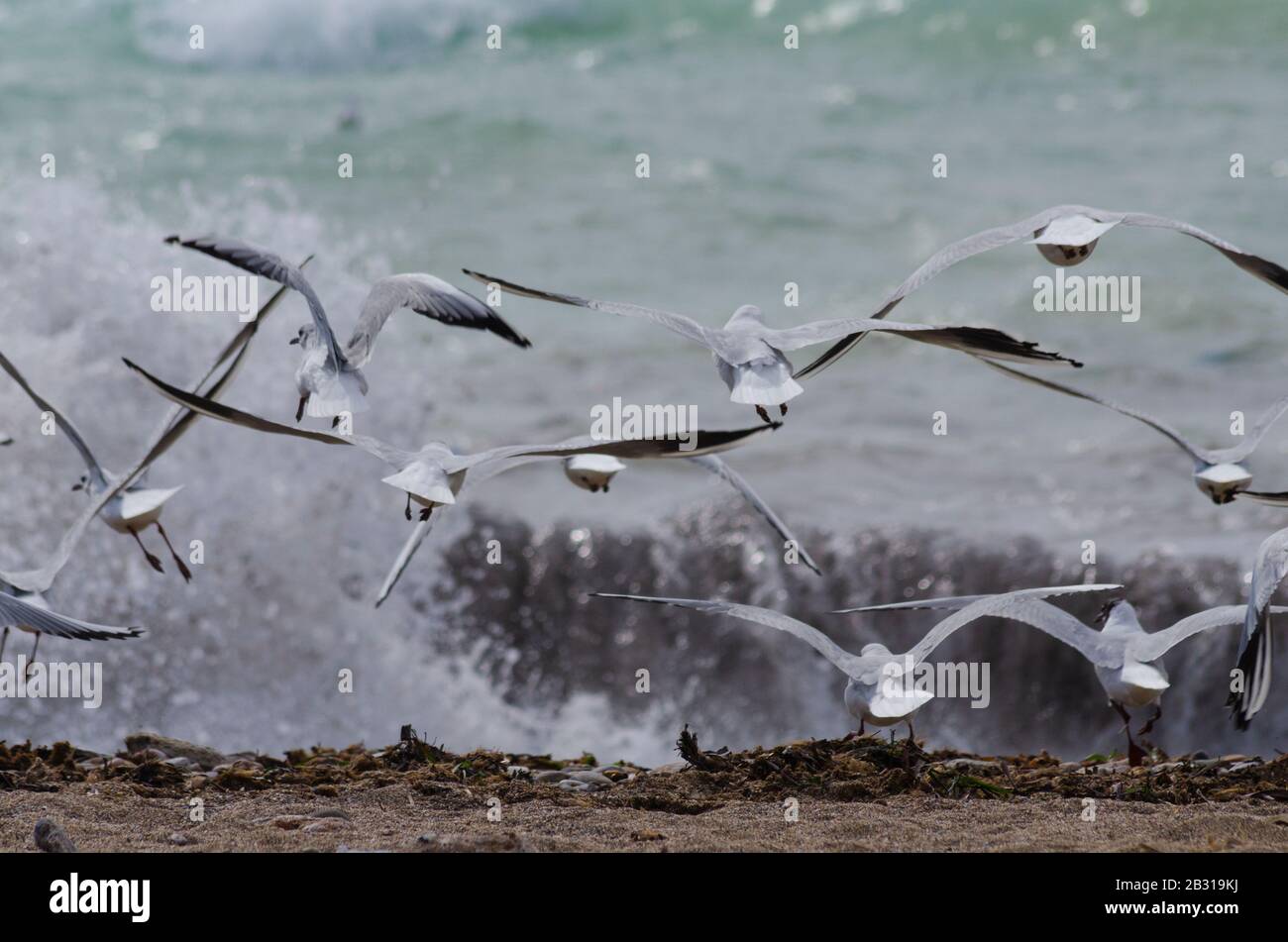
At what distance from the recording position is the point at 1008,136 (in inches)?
650

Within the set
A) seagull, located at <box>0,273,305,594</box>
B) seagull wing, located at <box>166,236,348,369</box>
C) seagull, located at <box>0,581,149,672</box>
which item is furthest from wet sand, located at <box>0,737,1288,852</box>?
seagull wing, located at <box>166,236,348,369</box>

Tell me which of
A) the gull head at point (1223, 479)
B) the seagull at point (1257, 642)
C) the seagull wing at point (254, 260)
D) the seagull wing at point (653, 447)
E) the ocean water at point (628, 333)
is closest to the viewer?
the seagull wing at point (653, 447)

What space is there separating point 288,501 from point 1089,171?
9.16 meters

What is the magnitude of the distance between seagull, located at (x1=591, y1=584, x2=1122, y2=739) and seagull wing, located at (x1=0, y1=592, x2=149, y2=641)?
4.64 ft

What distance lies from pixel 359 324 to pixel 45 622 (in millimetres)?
Result: 1234

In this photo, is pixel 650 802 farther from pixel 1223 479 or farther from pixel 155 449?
pixel 1223 479

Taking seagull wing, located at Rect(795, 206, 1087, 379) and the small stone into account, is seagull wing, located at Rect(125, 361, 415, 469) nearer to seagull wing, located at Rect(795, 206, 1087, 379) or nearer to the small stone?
the small stone

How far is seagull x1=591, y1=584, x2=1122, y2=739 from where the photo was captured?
4438 mm

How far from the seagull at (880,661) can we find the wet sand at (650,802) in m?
0.36

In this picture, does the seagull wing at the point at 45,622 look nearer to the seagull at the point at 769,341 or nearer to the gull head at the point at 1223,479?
the seagull at the point at 769,341

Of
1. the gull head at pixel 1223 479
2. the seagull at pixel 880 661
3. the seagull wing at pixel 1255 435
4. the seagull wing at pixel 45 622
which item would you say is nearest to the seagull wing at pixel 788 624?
the seagull at pixel 880 661

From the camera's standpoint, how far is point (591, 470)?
4.61 m

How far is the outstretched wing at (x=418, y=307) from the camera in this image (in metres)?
4.35
